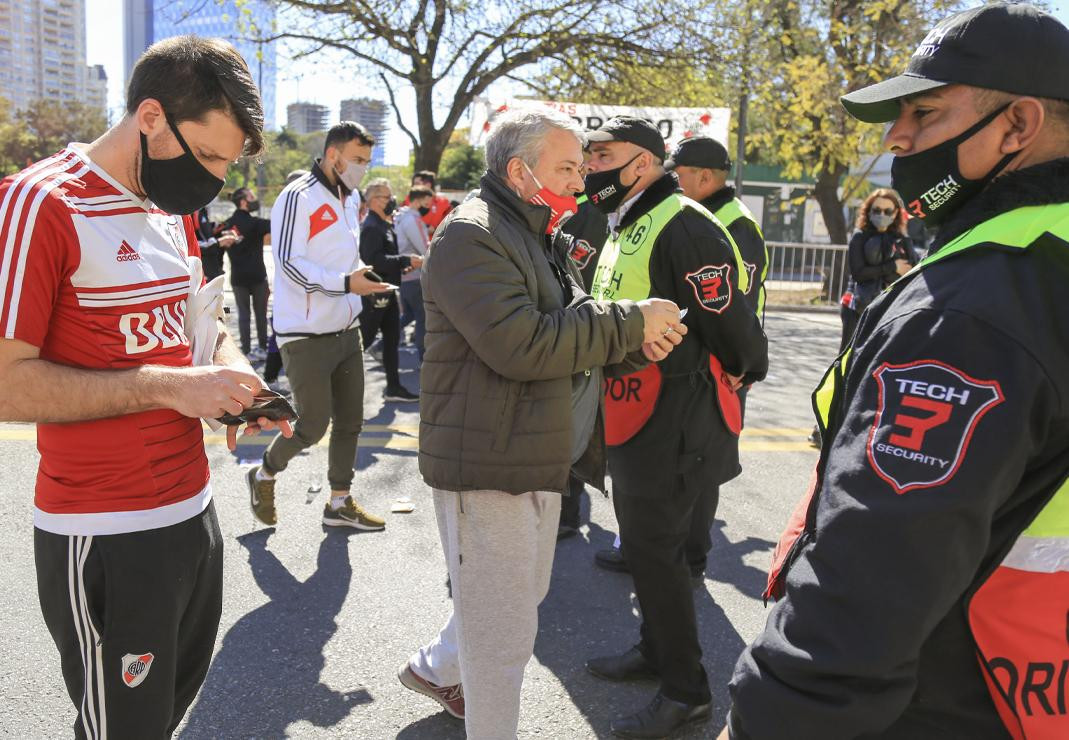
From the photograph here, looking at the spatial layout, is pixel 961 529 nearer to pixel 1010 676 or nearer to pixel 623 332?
pixel 1010 676

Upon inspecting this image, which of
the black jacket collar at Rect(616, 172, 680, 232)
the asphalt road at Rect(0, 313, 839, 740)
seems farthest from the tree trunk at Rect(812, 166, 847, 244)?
the black jacket collar at Rect(616, 172, 680, 232)

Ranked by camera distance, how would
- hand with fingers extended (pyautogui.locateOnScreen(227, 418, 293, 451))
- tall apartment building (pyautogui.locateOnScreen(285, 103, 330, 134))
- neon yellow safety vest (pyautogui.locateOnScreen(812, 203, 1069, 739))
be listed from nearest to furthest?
neon yellow safety vest (pyautogui.locateOnScreen(812, 203, 1069, 739)) < hand with fingers extended (pyautogui.locateOnScreen(227, 418, 293, 451)) < tall apartment building (pyautogui.locateOnScreen(285, 103, 330, 134))

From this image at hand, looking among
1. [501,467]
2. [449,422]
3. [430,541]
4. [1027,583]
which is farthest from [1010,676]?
[430,541]

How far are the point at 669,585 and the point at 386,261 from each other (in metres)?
5.27

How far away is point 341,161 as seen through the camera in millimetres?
4590

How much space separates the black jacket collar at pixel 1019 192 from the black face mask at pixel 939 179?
0.16ft

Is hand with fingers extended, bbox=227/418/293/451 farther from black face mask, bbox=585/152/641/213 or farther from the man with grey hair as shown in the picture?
black face mask, bbox=585/152/641/213

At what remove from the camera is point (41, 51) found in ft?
356

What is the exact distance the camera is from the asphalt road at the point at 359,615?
2971mm

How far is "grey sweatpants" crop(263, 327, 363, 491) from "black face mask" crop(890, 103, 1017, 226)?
138 inches

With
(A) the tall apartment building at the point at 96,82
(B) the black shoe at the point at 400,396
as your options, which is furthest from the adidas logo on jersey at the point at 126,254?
(A) the tall apartment building at the point at 96,82

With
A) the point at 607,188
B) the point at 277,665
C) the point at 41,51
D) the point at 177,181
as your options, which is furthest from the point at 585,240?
the point at 41,51

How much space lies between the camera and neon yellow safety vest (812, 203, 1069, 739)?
1215 millimetres

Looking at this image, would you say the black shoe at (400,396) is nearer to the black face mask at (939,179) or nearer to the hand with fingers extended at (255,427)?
the hand with fingers extended at (255,427)
